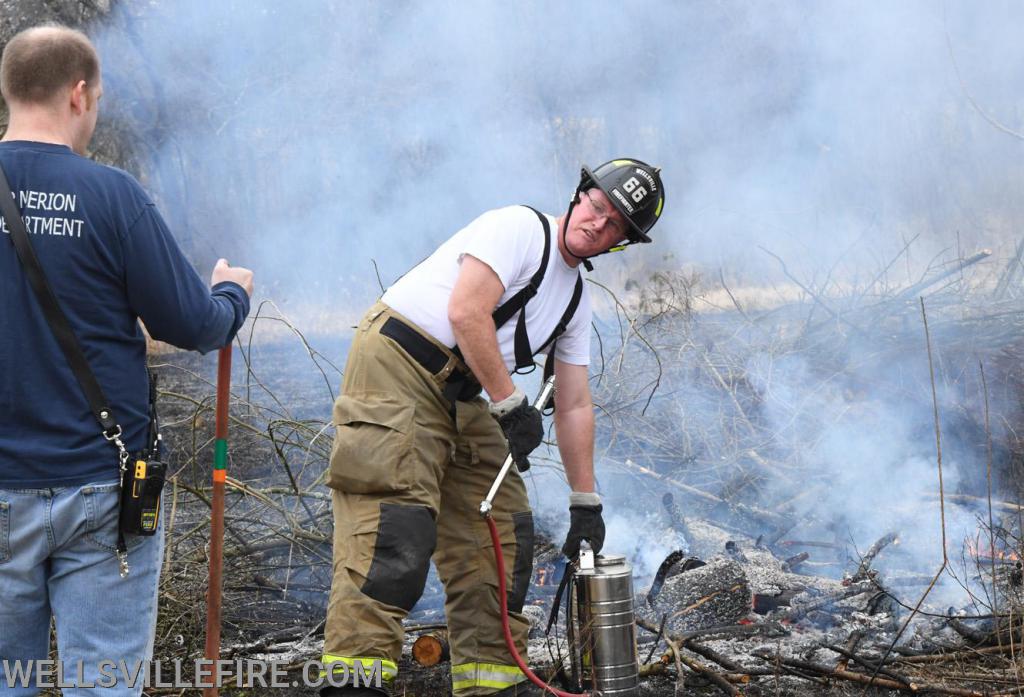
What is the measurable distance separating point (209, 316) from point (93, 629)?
714mm

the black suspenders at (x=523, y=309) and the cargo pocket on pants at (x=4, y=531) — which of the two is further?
the black suspenders at (x=523, y=309)

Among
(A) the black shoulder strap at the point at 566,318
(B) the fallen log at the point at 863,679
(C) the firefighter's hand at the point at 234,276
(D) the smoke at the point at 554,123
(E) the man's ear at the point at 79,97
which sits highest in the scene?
(D) the smoke at the point at 554,123

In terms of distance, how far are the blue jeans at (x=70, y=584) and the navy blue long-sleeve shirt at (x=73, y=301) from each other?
5 centimetres

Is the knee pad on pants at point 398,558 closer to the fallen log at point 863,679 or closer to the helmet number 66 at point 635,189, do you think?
the helmet number 66 at point 635,189

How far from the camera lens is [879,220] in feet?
22.6

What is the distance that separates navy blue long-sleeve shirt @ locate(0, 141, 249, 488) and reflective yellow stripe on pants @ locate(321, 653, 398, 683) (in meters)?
0.99

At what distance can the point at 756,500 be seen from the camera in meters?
5.51

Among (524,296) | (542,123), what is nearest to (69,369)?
(524,296)

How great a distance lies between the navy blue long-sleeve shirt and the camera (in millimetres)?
1955

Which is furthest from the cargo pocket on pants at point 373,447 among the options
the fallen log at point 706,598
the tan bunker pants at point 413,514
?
the fallen log at point 706,598

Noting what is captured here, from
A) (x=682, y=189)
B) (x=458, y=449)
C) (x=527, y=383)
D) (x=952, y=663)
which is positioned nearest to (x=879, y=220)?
(x=682, y=189)

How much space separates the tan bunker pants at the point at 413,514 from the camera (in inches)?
110

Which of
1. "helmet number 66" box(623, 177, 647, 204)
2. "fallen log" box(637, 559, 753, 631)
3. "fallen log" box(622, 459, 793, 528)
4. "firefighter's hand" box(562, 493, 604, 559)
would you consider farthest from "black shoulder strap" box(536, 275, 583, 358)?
"fallen log" box(622, 459, 793, 528)

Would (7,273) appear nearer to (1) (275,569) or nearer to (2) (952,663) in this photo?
(1) (275,569)
